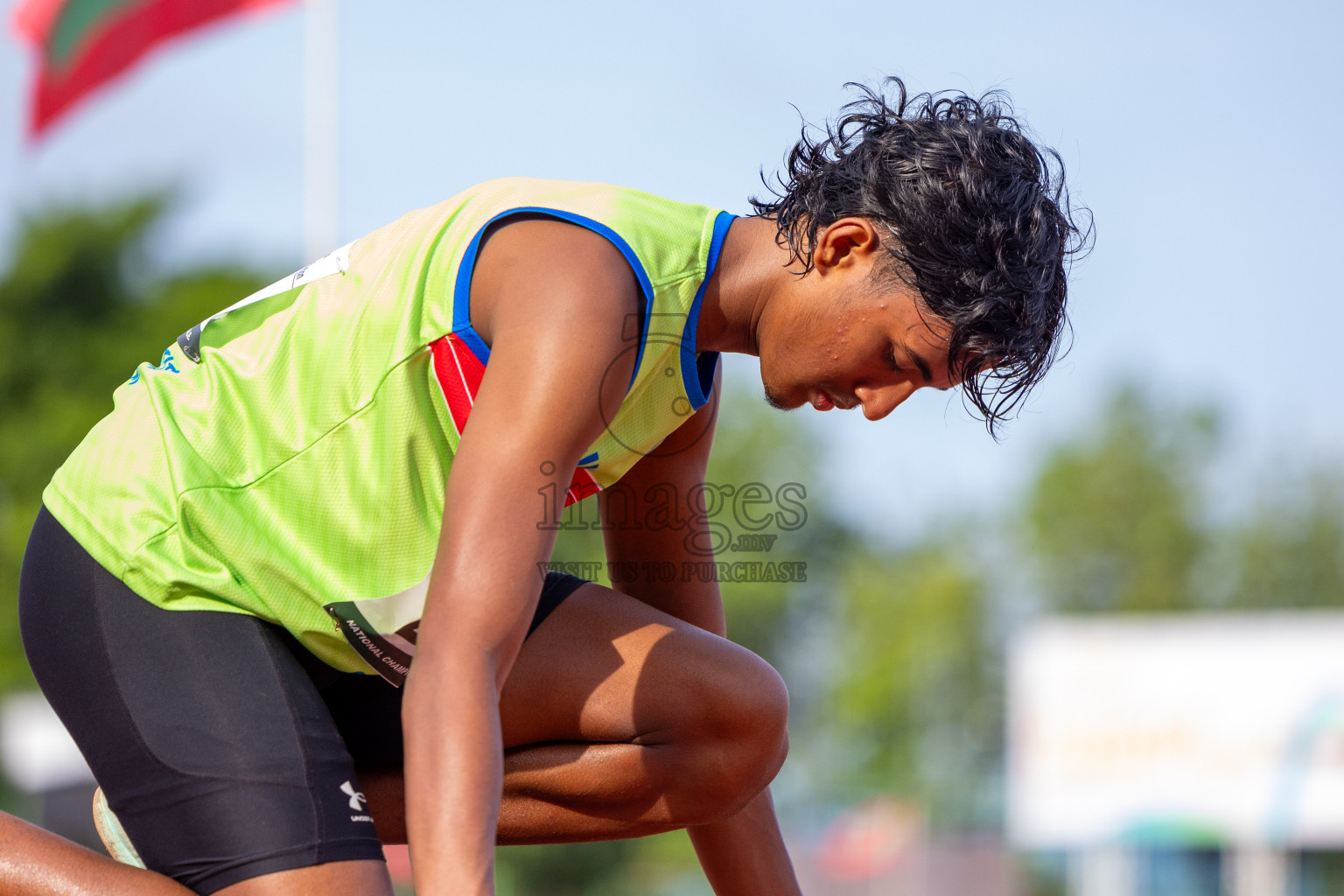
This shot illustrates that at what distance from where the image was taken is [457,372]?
1.98 metres

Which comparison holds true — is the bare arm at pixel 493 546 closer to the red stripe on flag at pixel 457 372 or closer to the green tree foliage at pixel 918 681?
the red stripe on flag at pixel 457 372

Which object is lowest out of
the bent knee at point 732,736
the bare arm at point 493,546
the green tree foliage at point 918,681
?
the green tree foliage at point 918,681

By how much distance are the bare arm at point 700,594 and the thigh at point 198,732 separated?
822 mm

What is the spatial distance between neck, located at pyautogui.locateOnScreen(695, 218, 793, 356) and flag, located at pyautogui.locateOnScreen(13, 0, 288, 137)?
890 centimetres

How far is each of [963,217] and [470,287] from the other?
0.73 m

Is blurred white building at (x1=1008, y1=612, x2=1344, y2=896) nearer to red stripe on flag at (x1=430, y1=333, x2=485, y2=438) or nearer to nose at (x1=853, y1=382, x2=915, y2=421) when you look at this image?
nose at (x1=853, y1=382, x2=915, y2=421)

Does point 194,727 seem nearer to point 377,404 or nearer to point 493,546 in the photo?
point 377,404

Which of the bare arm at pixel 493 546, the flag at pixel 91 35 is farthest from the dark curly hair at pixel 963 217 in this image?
the flag at pixel 91 35

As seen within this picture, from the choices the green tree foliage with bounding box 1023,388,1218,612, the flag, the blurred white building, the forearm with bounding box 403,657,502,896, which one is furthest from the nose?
the green tree foliage with bounding box 1023,388,1218,612

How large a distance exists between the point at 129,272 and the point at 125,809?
31093 mm

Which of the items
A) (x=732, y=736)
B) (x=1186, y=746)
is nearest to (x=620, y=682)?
(x=732, y=736)

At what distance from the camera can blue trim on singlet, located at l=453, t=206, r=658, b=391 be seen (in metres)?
1.90

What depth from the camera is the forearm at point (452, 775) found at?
1.54 m

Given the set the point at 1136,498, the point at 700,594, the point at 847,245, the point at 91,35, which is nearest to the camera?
the point at 847,245
